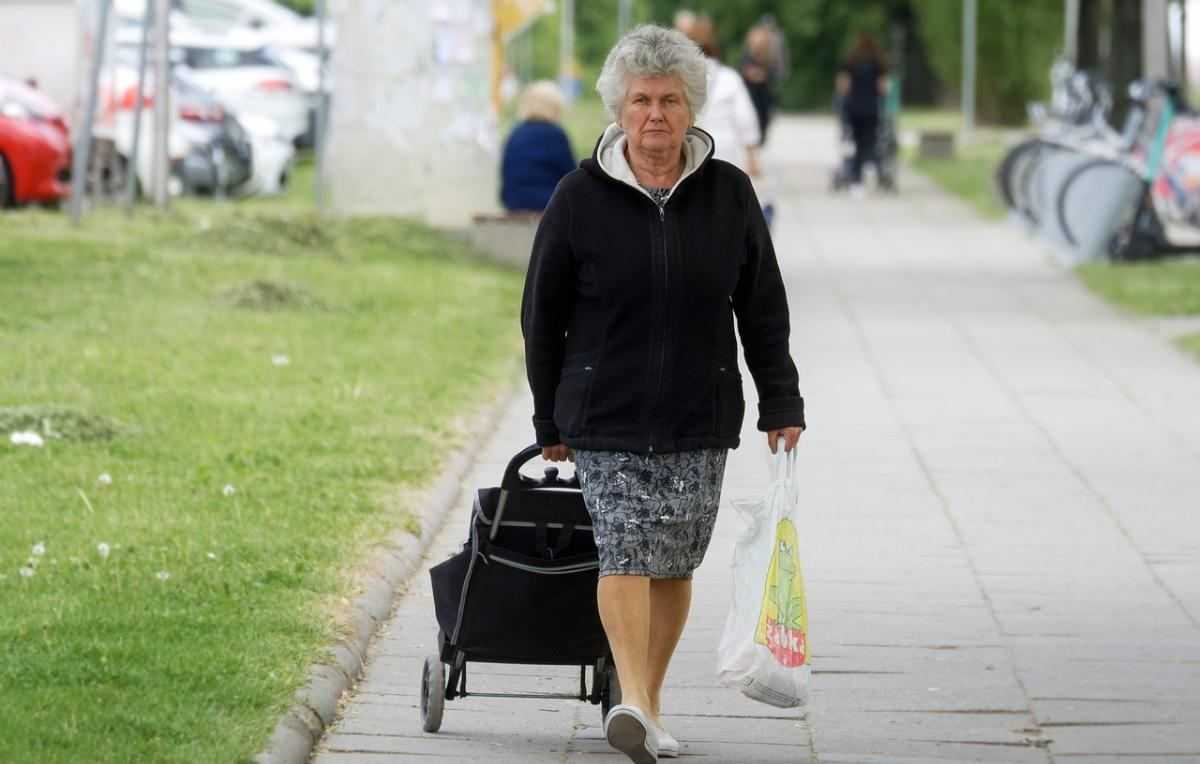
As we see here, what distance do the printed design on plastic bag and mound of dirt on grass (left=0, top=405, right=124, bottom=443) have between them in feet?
14.8

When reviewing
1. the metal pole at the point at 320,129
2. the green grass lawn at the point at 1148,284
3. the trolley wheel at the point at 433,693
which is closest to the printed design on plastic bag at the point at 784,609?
the trolley wheel at the point at 433,693

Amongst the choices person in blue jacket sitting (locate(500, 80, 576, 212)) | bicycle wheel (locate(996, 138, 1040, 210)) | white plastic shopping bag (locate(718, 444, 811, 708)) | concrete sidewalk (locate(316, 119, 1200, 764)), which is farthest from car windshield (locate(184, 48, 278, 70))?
white plastic shopping bag (locate(718, 444, 811, 708))

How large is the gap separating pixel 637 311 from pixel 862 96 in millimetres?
23641

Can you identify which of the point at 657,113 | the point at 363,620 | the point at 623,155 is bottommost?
the point at 363,620

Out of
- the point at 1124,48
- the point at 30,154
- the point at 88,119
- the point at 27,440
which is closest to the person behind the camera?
the point at 27,440

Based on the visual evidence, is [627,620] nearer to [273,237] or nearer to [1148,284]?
[1148,284]

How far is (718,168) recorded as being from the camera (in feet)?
17.5

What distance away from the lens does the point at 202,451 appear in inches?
355

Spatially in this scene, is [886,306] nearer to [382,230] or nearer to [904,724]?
[382,230]

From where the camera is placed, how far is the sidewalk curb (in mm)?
5324

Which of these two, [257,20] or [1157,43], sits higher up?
[1157,43]

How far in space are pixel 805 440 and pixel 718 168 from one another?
519 cm

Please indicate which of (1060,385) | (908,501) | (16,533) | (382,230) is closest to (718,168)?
(16,533)

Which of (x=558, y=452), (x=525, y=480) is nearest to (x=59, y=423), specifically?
(x=525, y=480)
